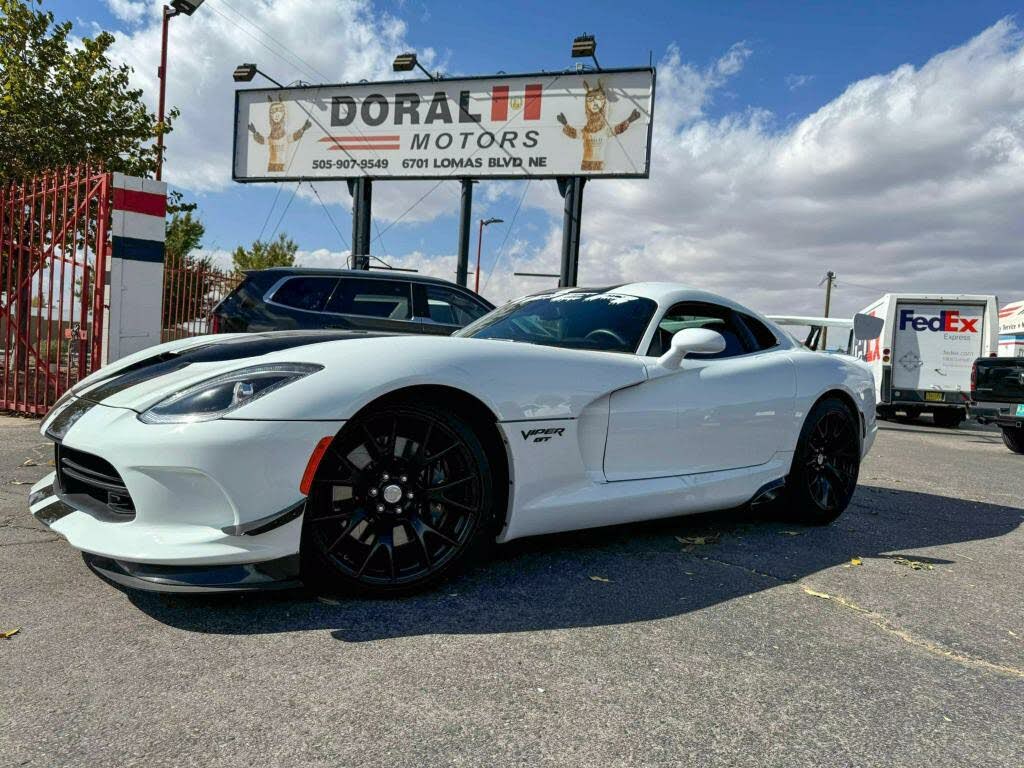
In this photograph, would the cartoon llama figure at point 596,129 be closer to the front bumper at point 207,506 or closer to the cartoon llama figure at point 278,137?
the cartoon llama figure at point 278,137

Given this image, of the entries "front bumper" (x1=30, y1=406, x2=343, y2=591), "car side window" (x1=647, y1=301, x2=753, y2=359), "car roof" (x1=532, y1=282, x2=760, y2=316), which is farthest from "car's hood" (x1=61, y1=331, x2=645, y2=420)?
"car roof" (x1=532, y1=282, x2=760, y2=316)

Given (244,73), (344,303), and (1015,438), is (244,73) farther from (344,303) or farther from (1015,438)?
(1015,438)

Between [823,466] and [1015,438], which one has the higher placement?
[823,466]

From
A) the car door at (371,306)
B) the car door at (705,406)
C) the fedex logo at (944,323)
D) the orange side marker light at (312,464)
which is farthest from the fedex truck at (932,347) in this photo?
the orange side marker light at (312,464)

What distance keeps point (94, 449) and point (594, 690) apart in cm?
172

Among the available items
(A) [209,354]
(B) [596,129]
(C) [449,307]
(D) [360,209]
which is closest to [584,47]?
(B) [596,129]

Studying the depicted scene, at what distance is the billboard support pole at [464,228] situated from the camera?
18.3 meters

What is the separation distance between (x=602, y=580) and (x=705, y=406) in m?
1.00

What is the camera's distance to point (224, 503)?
7.47ft

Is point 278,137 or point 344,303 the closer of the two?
point 344,303

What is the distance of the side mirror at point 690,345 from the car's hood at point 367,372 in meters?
0.22

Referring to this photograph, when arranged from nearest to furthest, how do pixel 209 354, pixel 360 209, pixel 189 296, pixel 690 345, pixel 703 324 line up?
1. pixel 209 354
2. pixel 690 345
3. pixel 703 324
4. pixel 189 296
5. pixel 360 209

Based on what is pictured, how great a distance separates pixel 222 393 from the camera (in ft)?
7.84

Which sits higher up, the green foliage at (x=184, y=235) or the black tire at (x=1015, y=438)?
the green foliage at (x=184, y=235)
